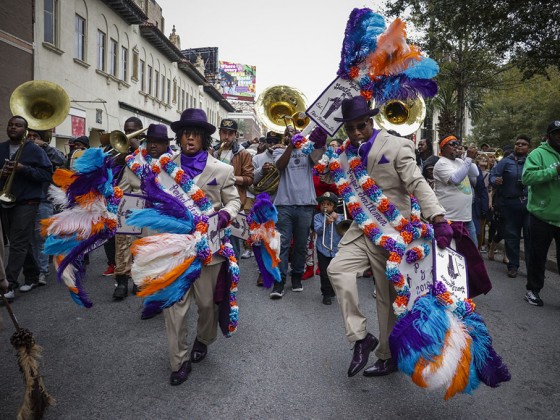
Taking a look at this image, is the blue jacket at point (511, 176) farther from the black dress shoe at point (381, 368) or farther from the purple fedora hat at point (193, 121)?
the purple fedora hat at point (193, 121)

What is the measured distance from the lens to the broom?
112 inches

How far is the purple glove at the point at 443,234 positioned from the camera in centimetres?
337

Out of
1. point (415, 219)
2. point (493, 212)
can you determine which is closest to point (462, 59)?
point (493, 212)

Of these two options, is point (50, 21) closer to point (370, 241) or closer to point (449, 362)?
point (370, 241)

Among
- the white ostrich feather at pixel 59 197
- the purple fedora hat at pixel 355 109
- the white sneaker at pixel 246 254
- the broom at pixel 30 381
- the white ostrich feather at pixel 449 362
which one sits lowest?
the white sneaker at pixel 246 254

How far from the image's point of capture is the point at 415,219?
12.5 feet

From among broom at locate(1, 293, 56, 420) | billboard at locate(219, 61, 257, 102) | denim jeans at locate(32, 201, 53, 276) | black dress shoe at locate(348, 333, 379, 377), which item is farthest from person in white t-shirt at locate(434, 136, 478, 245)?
billboard at locate(219, 61, 257, 102)

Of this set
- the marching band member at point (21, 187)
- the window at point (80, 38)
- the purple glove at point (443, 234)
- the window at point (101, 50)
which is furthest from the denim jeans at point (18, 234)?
the window at point (101, 50)

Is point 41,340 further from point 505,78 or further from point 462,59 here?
point 505,78

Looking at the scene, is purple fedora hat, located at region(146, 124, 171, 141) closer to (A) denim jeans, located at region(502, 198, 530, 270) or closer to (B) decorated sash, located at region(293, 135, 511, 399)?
(B) decorated sash, located at region(293, 135, 511, 399)

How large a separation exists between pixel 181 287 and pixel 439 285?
5.91 ft

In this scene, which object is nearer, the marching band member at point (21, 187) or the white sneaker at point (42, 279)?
the marching band member at point (21, 187)

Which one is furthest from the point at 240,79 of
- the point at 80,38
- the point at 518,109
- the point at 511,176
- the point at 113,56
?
the point at 511,176

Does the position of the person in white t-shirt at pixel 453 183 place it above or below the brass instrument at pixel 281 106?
below
